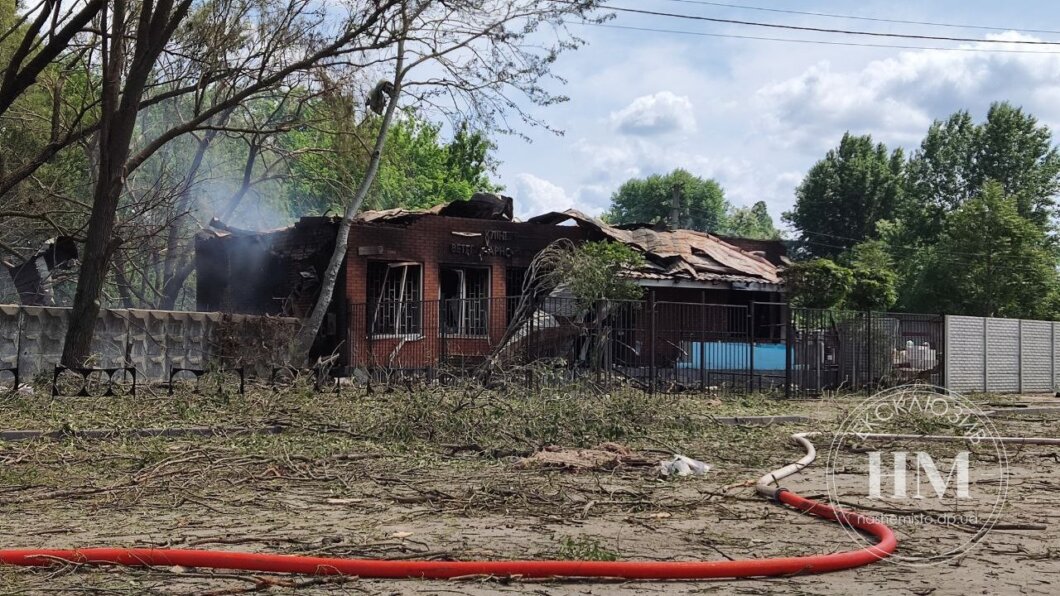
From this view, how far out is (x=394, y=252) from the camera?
82.0 feet

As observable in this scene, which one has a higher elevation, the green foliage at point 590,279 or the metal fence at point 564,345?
the green foliage at point 590,279

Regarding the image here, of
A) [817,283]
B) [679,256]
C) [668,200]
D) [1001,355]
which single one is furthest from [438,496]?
[668,200]

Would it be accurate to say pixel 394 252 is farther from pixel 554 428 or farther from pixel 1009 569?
pixel 1009 569

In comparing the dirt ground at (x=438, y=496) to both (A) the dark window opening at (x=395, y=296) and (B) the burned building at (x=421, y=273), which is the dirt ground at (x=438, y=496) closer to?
(B) the burned building at (x=421, y=273)

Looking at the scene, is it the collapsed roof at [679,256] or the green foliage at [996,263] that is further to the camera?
the green foliage at [996,263]

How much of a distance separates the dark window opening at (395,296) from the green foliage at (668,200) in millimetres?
71683

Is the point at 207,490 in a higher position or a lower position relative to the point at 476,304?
lower

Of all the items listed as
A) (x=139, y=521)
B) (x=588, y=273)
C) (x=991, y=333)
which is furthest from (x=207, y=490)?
(x=991, y=333)

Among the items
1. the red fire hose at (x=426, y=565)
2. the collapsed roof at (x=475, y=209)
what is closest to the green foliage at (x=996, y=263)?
the collapsed roof at (x=475, y=209)

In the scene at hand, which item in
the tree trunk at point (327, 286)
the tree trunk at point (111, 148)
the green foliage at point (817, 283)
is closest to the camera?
the tree trunk at point (111, 148)

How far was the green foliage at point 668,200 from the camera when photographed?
318 ft

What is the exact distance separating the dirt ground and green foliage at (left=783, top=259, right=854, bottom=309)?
15598 mm

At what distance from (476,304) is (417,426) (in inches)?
567

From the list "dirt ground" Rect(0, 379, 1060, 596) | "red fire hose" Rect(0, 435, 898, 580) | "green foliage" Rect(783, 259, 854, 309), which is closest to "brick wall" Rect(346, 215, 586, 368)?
"green foliage" Rect(783, 259, 854, 309)
